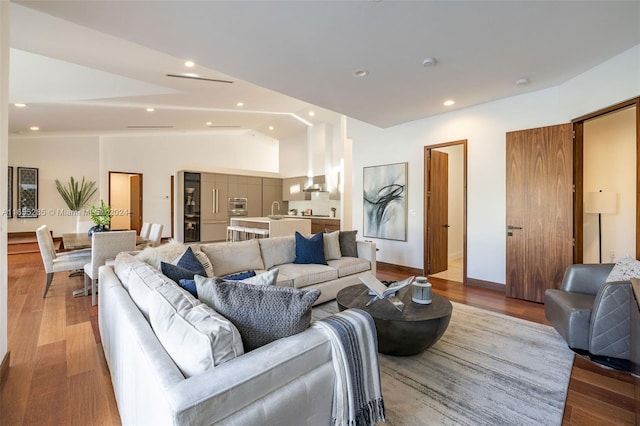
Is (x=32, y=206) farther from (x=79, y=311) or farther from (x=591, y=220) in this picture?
(x=591, y=220)

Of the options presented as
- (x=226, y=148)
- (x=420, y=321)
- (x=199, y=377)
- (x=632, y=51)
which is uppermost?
(x=226, y=148)

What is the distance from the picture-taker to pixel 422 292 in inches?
92.1

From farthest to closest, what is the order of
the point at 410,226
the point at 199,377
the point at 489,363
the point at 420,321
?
1. the point at 410,226
2. the point at 489,363
3. the point at 420,321
4. the point at 199,377

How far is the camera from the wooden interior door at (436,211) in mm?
4816

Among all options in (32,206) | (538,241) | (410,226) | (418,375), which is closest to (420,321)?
(418,375)

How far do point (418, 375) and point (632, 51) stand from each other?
3.58 m

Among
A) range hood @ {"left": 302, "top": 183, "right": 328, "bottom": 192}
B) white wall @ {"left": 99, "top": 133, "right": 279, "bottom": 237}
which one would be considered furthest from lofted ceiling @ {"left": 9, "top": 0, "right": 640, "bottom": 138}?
white wall @ {"left": 99, "top": 133, "right": 279, "bottom": 237}

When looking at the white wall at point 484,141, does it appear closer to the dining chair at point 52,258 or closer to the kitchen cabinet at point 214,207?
the kitchen cabinet at point 214,207

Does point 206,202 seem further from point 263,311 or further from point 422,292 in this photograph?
point 263,311

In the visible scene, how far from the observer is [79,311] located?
3.18 metres

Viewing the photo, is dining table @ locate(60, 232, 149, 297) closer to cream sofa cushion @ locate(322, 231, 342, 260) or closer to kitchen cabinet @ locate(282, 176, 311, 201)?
cream sofa cushion @ locate(322, 231, 342, 260)

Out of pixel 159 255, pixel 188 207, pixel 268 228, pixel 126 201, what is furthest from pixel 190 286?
pixel 126 201

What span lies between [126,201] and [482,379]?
35.1 feet

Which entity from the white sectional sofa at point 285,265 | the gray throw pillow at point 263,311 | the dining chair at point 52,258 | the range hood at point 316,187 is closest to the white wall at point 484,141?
the white sectional sofa at point 285,265
